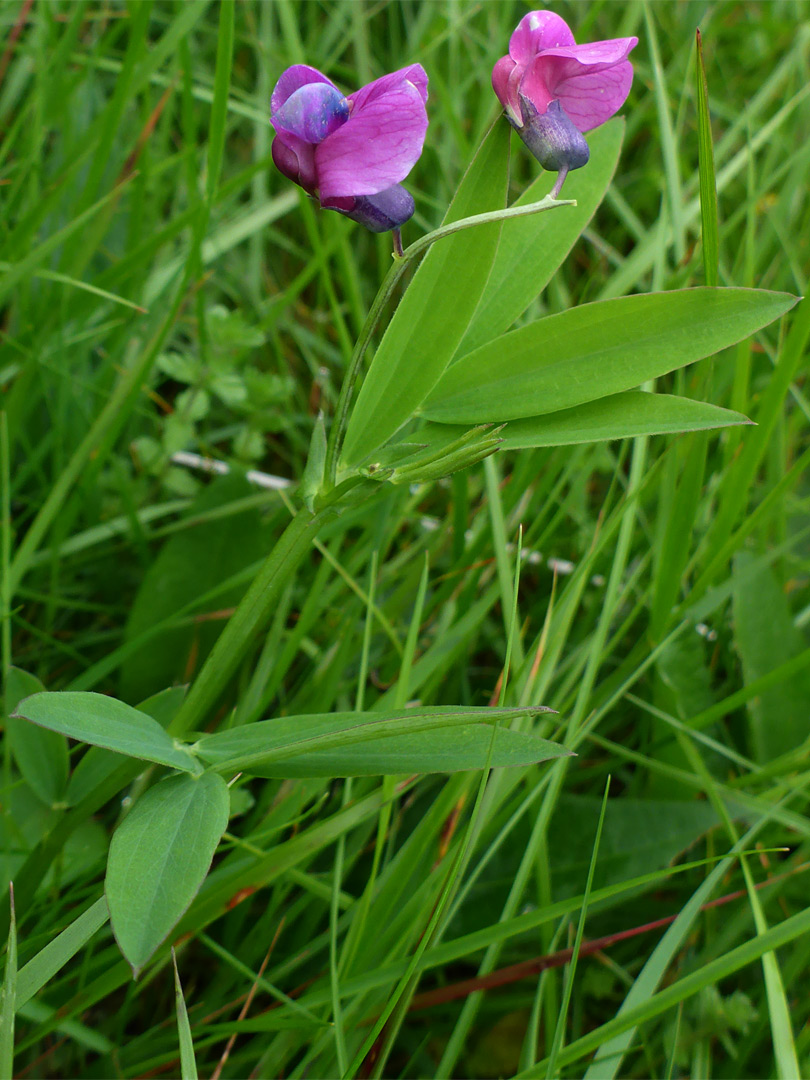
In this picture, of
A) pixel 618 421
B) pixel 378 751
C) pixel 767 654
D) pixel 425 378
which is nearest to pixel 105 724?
pixel 378 751

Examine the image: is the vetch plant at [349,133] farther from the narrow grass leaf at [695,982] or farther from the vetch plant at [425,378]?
the narrow grass leaf at [695,982]

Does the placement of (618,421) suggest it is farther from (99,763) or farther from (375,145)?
(99,763)

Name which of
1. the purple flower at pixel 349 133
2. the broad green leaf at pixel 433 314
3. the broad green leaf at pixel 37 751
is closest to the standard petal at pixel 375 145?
the purple flower at pixel 349 133

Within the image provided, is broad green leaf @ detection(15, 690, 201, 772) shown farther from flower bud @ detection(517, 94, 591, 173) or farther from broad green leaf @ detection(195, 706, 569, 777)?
flower bud @ detection(517, 94, 591, 173)

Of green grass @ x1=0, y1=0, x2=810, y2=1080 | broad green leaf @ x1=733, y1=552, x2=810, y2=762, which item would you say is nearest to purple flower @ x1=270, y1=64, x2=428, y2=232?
green grass @ x1=0, y1=0, x2=810, y2=1080

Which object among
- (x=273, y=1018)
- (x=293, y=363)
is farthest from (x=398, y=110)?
(x=293, y=363)

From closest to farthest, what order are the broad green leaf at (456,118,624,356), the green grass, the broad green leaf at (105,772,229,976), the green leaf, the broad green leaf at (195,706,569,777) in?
1. the broad green leaf at (105,772,229,976)
2. the broad green leaf at (195,706,569,777)
3. the broad green leaf at (456,118,624,356)
4. the green grass
5. the green leaf

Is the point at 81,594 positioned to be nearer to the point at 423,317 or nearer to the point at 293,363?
the point at 293,363
